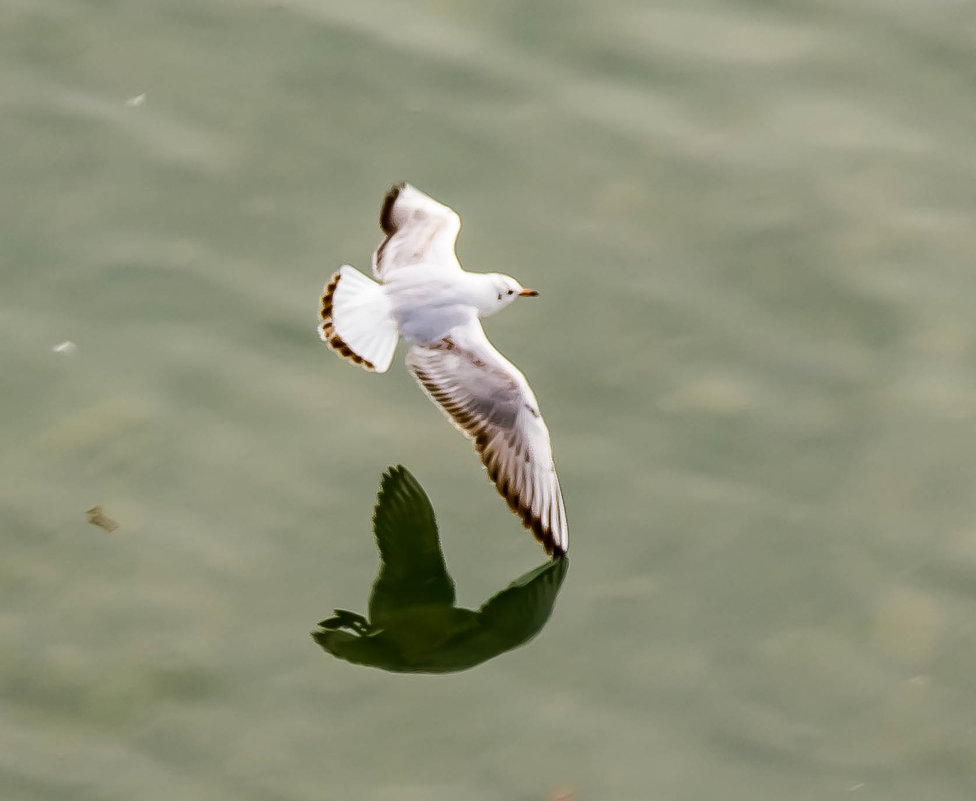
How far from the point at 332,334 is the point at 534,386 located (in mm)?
660

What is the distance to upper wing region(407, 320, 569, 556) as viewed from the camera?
443 centimetres

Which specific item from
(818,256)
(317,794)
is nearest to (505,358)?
(818,256)

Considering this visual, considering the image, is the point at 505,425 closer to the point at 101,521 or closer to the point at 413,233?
the point at 413,233

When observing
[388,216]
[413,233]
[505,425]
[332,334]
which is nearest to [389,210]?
[388,216]

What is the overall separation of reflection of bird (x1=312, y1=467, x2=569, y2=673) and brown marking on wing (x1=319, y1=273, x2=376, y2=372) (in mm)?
398

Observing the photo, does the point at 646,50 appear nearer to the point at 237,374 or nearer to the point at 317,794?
the point at 237,374

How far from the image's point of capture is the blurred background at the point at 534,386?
4137 millimetres

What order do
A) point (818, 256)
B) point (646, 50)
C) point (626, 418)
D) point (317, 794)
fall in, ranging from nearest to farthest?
point (317, 794)
point (626, 418)
point (818, 256)
point (646, 50)

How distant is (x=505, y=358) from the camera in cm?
486

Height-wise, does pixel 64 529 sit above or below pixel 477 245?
below

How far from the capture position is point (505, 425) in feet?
14.7

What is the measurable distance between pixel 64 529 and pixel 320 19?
2.22m

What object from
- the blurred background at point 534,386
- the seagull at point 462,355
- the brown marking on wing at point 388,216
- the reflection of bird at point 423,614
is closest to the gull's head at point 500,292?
the seagull at point 462,355

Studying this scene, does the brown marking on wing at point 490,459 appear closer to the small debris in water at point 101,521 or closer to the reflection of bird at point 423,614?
the reflection of bird at point 423,614
